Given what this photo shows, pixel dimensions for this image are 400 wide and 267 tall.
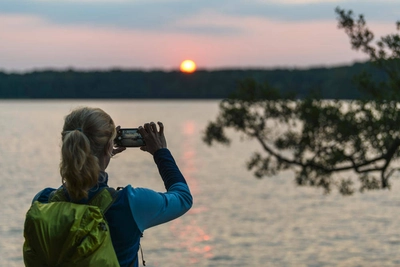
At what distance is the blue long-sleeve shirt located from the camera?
2.91 metres

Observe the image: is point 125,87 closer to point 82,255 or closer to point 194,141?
point 194,141

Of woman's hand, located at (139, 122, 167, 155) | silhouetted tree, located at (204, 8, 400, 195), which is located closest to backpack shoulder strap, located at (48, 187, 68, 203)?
woman's hand, located at (139, 122, 167, 155)

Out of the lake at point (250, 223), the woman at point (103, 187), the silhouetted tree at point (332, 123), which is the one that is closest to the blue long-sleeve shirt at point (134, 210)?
the woman at point (103, 187)

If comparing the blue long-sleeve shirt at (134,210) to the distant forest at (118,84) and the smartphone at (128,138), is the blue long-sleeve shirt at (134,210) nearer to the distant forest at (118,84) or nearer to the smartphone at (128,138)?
the smartphone at (128,138)

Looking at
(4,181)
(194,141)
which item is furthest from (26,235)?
(194,141)

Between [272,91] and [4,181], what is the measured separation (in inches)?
1530

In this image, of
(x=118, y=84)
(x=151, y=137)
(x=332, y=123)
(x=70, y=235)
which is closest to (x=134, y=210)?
(x=70, y=235)

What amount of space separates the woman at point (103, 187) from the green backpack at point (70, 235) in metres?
0.08

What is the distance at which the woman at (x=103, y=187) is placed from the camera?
9.25ft

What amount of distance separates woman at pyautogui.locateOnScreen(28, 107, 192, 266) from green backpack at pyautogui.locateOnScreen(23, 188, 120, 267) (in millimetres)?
78

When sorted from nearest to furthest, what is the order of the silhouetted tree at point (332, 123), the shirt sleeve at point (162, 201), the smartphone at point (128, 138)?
the shirt sleeve at point (162, 201) < the smartphone at point (128, 138) < the silhouetted tree at point (332, 123)

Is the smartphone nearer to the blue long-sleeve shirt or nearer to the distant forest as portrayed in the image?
the blue long-sleeve shirt

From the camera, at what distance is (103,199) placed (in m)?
2.93

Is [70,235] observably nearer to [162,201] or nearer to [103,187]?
[103,187]
